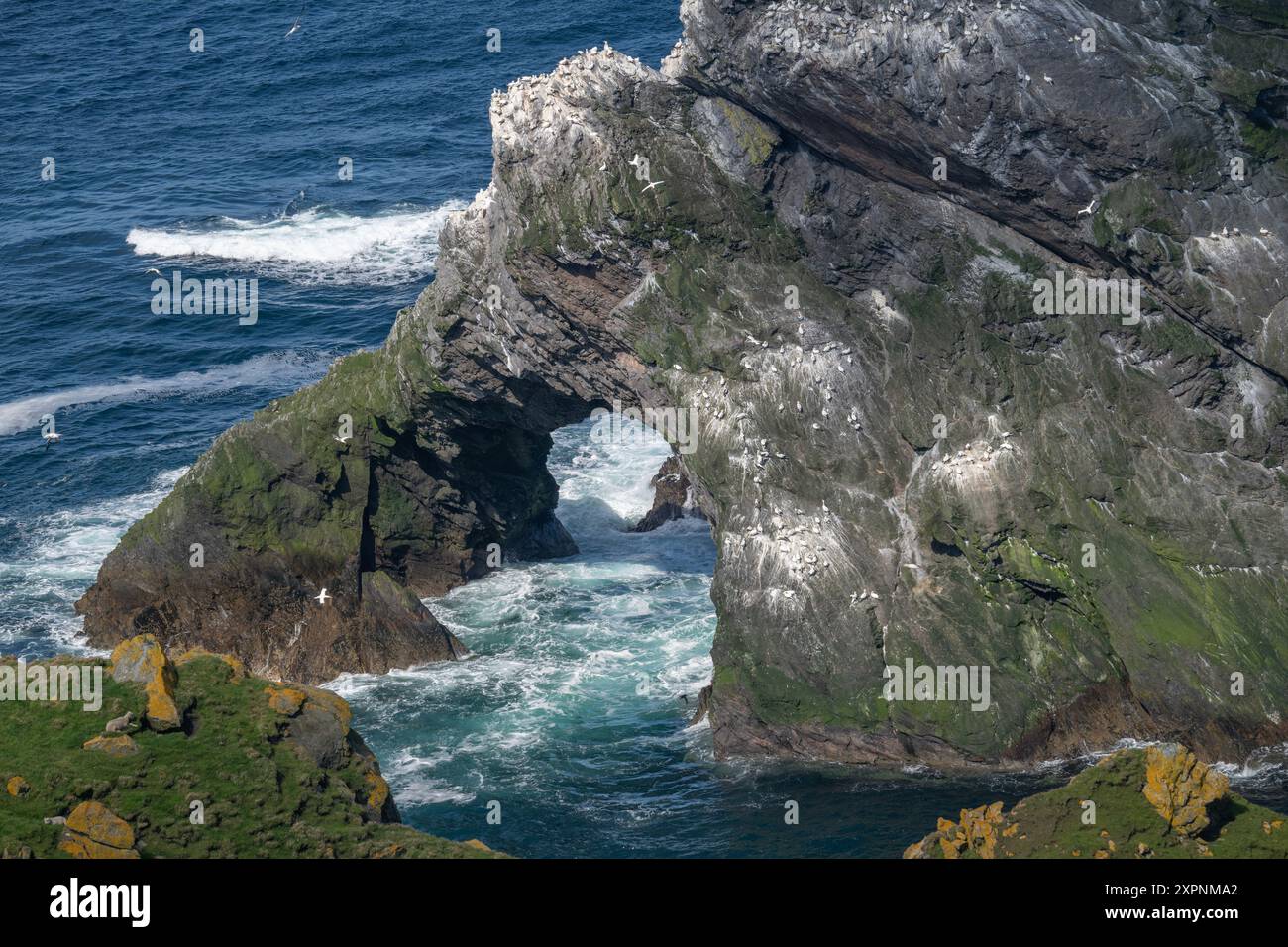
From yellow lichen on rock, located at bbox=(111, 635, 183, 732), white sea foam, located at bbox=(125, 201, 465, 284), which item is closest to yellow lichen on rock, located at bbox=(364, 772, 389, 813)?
yellow lichen on rock, located at bbox=(111, 635, 183, 732)

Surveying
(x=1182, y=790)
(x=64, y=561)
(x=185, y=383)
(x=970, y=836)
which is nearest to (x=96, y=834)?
(x=970, y=836)

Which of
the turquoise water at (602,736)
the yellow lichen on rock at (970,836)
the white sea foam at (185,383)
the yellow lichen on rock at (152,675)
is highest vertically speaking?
the white sea foam at (185,383)

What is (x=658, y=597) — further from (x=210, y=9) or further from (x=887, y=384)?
(x=210, y=9)

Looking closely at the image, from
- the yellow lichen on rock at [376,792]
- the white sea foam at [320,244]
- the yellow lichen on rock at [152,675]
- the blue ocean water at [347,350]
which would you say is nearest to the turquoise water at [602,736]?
the blue ocean water at [347,350]

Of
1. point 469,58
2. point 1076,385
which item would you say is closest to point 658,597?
point 1076,385

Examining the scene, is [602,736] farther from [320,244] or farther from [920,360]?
[320,244]

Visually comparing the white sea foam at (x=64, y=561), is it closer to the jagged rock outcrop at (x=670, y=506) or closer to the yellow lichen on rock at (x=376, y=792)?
the jagged rock outcrop at (x=670, y=506)
